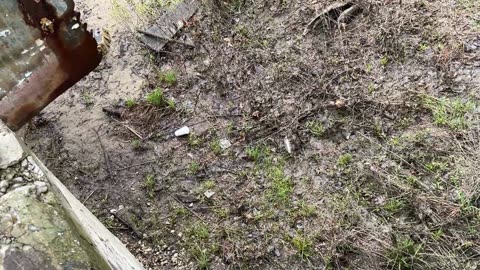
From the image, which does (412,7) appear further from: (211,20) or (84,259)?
(84,259)

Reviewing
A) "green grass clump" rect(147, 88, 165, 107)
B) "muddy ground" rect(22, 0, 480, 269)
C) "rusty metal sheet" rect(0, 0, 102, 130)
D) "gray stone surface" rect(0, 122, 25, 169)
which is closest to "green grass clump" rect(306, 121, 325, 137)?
"muddy ground" rect(22, 0, 480, 269)

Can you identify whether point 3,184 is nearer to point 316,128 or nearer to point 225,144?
point 225,144

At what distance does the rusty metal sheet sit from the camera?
3141mm

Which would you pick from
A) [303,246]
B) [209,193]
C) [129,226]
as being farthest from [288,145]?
[129,226]

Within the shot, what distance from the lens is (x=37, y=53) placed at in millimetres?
3299

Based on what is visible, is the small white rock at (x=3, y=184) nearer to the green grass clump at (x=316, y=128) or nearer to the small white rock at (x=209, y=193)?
the small white rock at (x=209, y=193)

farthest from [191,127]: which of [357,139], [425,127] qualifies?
[425,127]

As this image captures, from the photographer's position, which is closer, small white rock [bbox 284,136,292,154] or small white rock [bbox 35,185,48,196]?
small white rock [bbox 35,185,48,196]

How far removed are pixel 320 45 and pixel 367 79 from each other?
551 mm

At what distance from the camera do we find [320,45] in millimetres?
4387

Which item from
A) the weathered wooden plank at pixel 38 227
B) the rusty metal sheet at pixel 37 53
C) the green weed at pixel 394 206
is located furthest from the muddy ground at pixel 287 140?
the weathered wooden plank at pixel 38 227

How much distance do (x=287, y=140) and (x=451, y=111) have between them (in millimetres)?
1180

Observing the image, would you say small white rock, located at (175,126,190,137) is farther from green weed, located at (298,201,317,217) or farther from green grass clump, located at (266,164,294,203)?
green weed, located at (298,201,317,217)

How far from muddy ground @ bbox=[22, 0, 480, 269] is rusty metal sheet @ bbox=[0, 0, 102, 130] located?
85 cm
